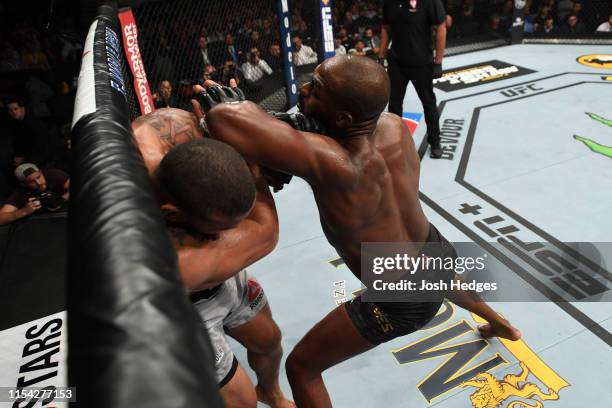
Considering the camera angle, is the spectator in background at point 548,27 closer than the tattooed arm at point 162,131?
No

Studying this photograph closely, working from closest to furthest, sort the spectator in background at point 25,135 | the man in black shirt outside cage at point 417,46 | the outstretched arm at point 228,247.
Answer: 1. the outstretched arm at point 228,247
2. the man in black shirt outside cage at point 417,46
3. the spectator in background at point 25,135

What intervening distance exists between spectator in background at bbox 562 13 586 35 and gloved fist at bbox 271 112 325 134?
25.4 feet

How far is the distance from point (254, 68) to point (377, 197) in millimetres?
4683

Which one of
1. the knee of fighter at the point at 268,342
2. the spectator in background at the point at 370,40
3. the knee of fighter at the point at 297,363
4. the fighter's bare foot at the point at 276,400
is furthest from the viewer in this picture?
the spectator in background at the point at 370,40

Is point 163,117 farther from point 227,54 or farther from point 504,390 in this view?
point 227,54

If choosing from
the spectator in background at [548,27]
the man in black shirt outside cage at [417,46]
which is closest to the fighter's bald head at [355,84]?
the man in black shirt outside cage at [417,46]

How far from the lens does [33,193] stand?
3393 millimetres

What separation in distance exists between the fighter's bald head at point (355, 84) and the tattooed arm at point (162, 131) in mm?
436

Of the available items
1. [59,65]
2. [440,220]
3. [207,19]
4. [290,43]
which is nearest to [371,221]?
[440,220]

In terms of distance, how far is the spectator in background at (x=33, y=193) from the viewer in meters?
3.34

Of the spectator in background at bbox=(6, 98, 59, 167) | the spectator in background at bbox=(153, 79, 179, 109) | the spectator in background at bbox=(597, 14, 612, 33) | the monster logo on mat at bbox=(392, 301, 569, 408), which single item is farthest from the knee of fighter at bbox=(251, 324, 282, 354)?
the spectator in background at bbox=(597, 14, 612, 33)

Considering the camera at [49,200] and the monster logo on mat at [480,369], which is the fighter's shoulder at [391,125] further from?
the camera at [49,200]

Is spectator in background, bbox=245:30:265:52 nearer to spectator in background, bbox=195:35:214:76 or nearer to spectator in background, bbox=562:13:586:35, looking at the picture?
spectator in background, bbox=195:35:214:76

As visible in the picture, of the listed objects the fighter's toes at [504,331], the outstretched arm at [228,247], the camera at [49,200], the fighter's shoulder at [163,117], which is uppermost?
the fighter's shoulder at [163,117]
